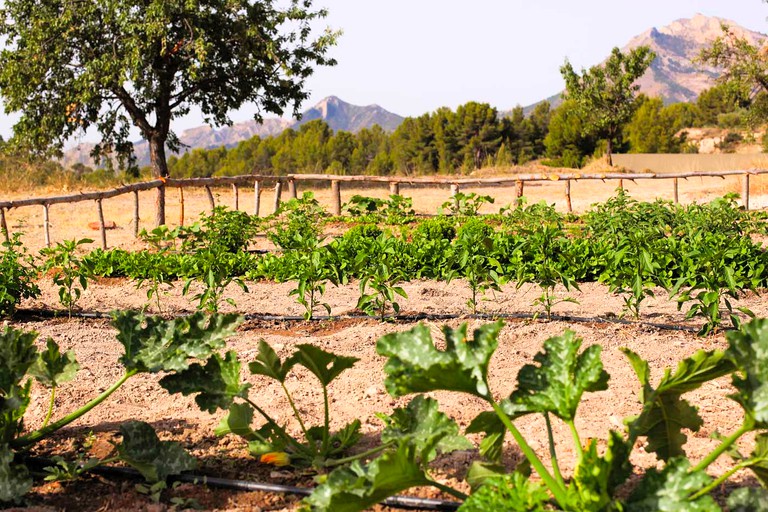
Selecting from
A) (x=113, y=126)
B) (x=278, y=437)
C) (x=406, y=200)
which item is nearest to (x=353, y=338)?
(x=278, y=437)

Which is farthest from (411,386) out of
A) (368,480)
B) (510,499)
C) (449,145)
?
(449,145)

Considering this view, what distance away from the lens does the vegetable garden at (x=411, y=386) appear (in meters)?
1.81

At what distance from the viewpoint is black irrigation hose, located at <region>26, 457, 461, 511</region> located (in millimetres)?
2234

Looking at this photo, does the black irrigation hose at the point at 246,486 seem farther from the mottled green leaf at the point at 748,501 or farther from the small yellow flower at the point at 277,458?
the mottled green leaf at the point at 748,501

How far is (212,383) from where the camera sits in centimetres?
231

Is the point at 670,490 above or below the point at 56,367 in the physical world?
below

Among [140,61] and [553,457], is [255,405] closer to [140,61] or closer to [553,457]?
[553,457]

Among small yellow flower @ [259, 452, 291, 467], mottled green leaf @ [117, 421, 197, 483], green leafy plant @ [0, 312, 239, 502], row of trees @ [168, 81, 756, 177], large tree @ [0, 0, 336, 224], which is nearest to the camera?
green leafy plant @ [0, 312, 239, 502]

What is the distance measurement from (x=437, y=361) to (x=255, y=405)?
0.78m

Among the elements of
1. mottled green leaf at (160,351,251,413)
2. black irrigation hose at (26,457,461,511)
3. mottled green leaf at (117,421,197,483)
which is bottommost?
black irrigation hose at (26,457,461,511)

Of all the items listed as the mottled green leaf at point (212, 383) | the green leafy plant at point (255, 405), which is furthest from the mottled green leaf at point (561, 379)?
the mottled green leaf at point (212, 383)

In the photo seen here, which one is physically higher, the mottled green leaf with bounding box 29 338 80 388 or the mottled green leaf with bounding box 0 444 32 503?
the mottled green leaf with bounding box 29 338 80 388

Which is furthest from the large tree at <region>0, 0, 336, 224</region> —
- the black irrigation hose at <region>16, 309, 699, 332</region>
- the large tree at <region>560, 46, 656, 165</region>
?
the large tree at <region>560, 46, 656, 165</region>

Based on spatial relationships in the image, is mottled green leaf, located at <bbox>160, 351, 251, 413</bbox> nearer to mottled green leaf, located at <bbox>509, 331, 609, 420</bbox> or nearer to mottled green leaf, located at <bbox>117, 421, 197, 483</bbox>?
mottled green leaf, located at <bbox>117, 421, 197, 483</bbox>
